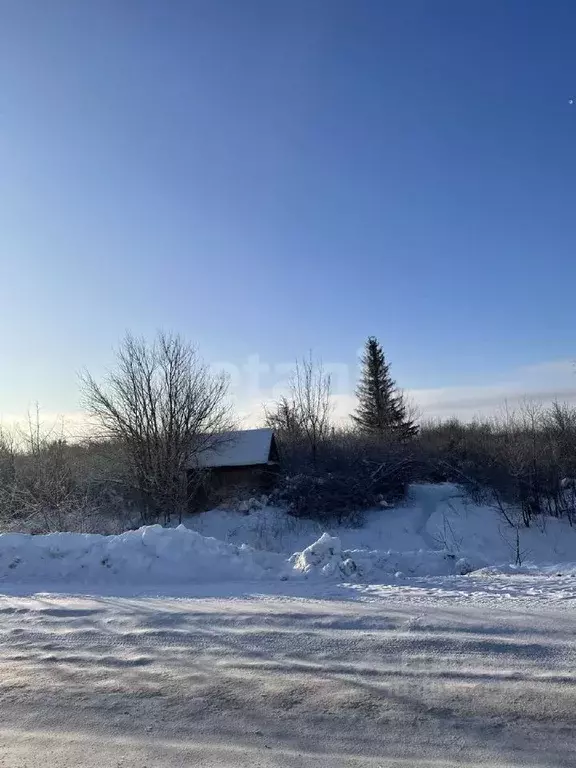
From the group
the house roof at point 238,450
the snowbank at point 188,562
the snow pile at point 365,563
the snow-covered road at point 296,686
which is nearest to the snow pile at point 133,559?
the snowbank at point 188,562

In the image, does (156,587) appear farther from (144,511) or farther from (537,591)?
(144,511)

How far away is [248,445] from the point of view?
3105 cm

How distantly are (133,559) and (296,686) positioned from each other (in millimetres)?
5754

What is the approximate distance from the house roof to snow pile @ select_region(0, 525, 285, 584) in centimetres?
1921

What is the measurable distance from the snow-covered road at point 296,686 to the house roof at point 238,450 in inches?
915

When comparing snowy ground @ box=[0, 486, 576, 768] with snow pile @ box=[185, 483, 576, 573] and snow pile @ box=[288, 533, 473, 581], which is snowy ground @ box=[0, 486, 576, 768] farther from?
snow pile @ box=[185, 483, 576, 573]

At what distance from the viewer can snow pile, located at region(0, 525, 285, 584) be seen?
9195mm

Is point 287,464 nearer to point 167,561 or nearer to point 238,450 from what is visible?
point 238,450

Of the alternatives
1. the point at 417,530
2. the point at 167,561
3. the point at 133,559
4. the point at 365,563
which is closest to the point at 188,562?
the point at 167,561

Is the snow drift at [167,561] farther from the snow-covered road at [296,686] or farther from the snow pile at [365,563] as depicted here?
the snow-covered road at [296,686]

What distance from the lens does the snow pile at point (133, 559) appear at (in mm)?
9195

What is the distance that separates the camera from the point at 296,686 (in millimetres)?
4418

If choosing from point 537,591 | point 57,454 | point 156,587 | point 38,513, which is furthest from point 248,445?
point 537,591

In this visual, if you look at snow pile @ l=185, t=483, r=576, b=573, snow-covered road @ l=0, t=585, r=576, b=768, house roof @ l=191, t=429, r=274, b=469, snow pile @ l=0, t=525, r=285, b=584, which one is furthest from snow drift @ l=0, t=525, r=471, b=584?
house roof @ l=191, t=429, r=274, b=469
